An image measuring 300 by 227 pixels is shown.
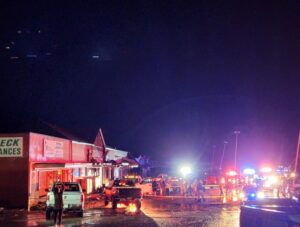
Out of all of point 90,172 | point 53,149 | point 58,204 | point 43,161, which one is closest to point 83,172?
point 90,172

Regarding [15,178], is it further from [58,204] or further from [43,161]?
[58,204]

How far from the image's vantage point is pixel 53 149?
36000mm

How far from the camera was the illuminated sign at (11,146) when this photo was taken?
31.4 metres

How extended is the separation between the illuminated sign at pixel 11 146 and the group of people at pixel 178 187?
13639 millimetres

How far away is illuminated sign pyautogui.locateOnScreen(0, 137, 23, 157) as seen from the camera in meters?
31.4

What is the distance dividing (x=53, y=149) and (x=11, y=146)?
4817 mm

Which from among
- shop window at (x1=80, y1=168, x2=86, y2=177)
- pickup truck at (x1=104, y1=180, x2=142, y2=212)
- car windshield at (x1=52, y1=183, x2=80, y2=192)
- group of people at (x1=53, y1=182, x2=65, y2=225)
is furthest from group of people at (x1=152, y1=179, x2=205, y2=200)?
group of people at (x1=53, y1=182, x2=65, y2=225)

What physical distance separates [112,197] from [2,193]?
6.53 meters

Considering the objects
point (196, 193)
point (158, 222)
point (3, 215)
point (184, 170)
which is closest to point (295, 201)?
point (158, 222)

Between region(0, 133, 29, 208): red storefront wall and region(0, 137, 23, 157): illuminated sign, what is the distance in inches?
4.9

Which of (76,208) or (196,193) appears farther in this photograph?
(196,193)

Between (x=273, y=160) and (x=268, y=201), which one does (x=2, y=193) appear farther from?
(x=273, y=160)

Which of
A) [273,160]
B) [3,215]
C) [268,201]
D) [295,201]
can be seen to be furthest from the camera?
[273,160]

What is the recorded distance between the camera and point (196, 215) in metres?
24.9
